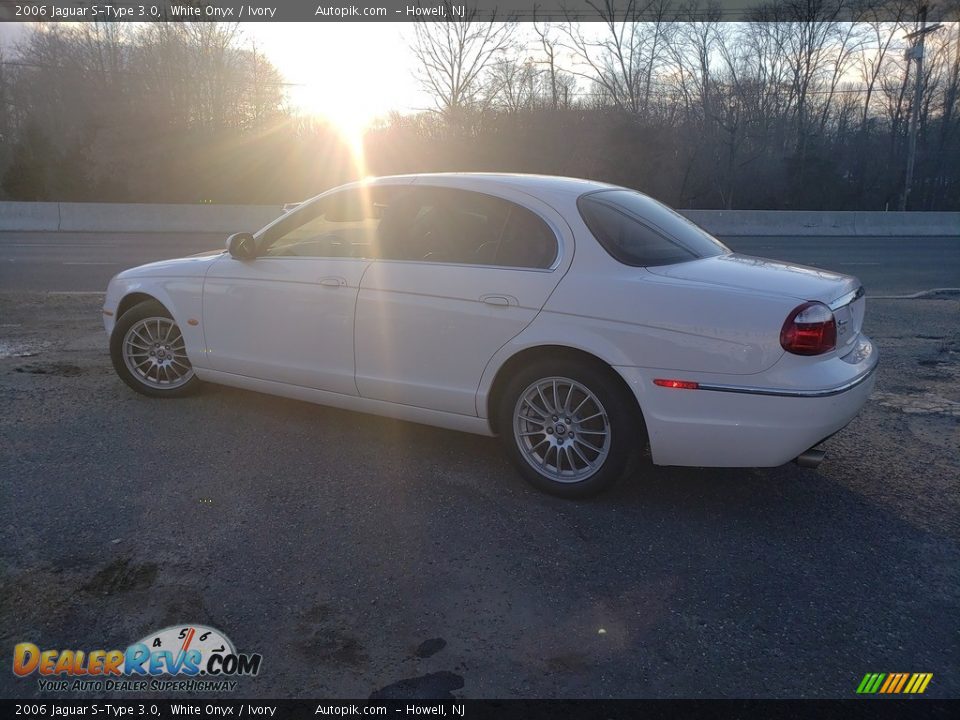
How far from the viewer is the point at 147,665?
276cm

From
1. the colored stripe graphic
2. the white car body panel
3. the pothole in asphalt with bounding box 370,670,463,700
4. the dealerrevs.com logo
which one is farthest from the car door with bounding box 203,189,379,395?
the colored stripe graphic

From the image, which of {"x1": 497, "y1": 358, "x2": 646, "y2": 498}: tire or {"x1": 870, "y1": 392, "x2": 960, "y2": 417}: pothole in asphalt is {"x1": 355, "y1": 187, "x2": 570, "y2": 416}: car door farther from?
{"x1": 870, "y1": 392, "x2": 960, "y2": 417}: pothole in asphalt

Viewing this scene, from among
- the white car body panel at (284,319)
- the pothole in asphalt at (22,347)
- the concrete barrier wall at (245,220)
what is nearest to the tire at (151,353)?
the white car body panel at (284,319)

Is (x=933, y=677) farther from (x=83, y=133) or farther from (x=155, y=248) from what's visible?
(x=83, y=133)

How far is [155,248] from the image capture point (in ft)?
58.9

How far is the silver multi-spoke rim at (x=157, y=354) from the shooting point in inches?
222

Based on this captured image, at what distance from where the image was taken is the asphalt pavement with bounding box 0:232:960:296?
40.9 feet

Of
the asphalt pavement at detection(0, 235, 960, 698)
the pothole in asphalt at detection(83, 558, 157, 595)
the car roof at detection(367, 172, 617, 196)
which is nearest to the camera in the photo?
the asphalt pavement at detection(0, 235, 960, 698)

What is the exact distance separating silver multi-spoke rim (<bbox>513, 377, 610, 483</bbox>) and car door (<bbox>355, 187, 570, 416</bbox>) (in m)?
0.33

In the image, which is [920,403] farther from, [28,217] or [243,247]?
[28,217]

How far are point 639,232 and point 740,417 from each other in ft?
4.12
